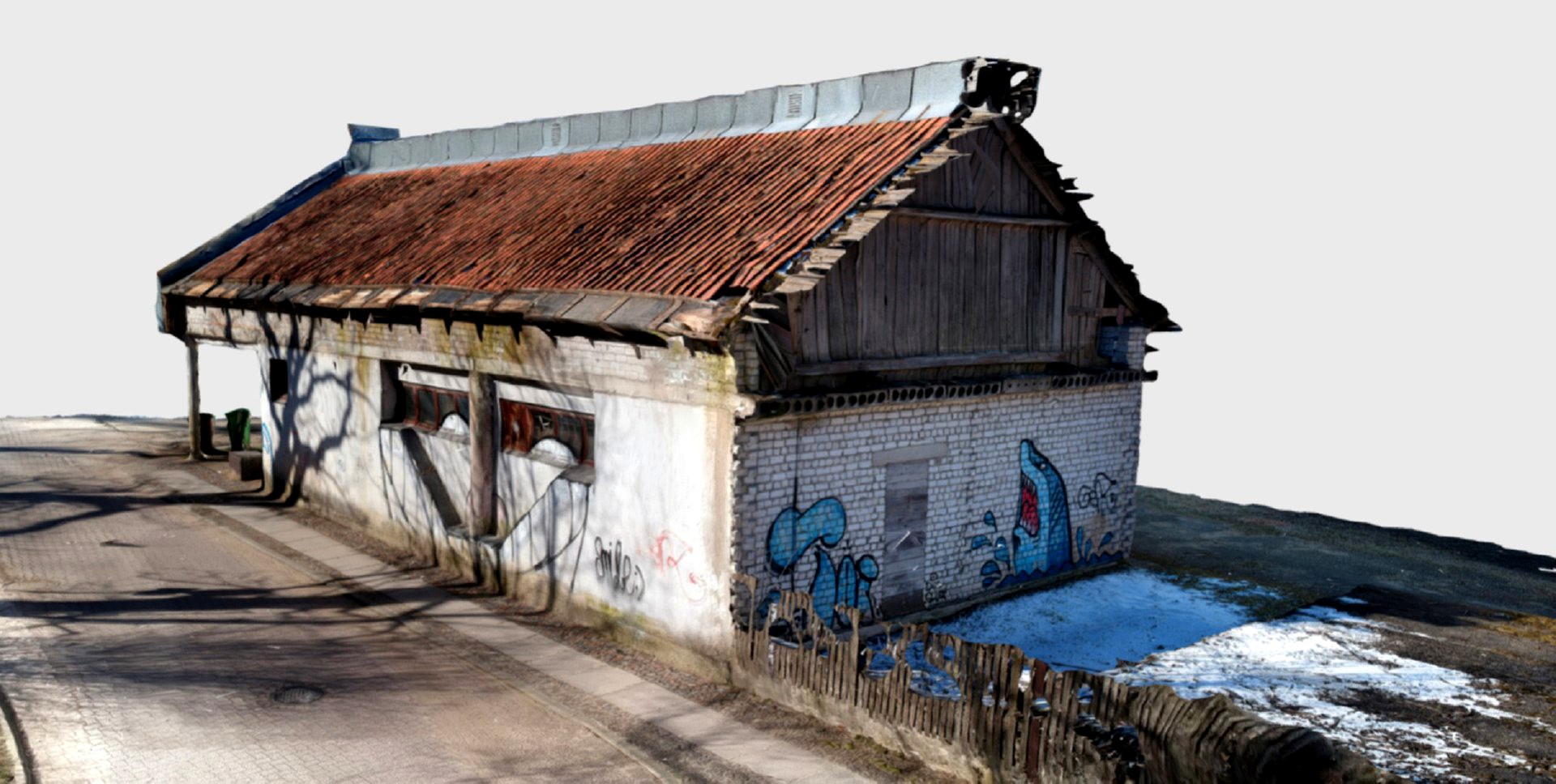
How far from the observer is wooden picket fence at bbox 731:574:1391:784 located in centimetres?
731

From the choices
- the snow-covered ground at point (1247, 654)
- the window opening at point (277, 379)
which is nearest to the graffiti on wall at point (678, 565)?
the snow-covered ground at point (1247, 654)

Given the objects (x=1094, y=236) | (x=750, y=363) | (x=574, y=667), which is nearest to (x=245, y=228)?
(x=574, y=667)

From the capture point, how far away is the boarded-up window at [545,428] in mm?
13648

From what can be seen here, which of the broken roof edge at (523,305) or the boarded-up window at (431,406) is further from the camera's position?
the boarded-up window at (431,406)

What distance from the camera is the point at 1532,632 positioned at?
1449 centimetres

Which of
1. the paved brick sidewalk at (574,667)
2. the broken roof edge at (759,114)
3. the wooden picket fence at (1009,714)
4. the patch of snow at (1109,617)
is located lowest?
the paved brick sidewalk at (574,667)

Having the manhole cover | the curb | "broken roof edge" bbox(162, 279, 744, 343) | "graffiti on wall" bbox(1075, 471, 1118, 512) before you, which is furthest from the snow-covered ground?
the curb

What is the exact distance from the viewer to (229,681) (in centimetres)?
1154

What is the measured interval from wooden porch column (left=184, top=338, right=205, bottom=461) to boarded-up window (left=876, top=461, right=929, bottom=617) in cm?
1649

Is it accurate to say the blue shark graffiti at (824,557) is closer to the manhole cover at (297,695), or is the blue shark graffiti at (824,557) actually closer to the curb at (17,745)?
the manhole cover at (297,695)

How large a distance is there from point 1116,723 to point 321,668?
8466mm

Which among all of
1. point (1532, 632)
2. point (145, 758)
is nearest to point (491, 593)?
point (145, 758)

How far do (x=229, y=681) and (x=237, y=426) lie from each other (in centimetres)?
1421

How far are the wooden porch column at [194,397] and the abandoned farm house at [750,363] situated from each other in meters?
4.81
